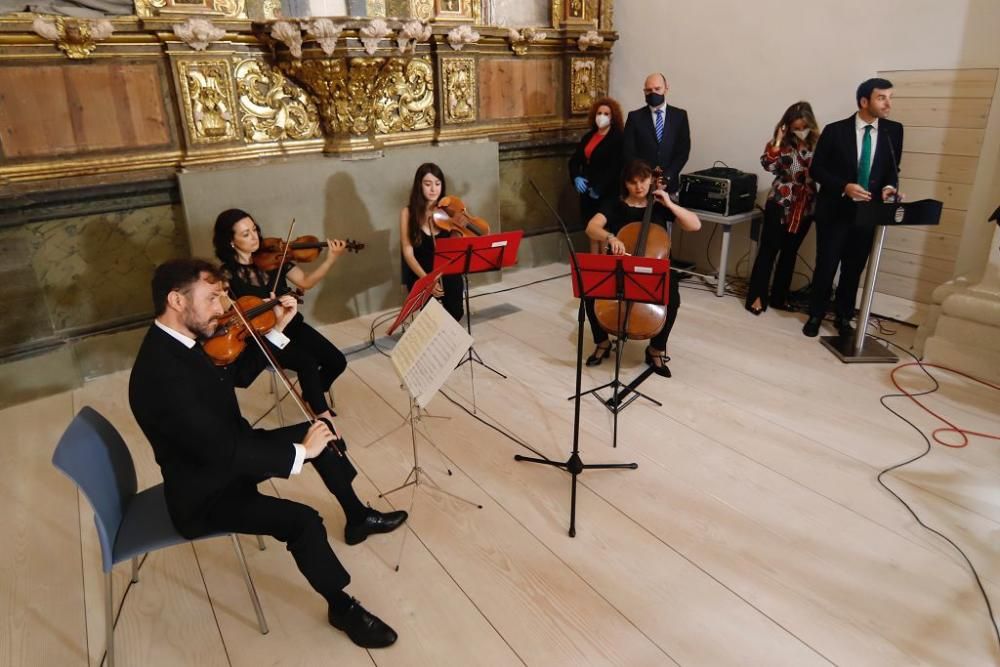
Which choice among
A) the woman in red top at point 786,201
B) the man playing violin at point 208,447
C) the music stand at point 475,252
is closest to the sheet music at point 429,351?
the man playing violin at point 208,447

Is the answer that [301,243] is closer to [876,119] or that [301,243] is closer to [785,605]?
[785,605]

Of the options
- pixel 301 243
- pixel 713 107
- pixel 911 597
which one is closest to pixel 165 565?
pixel 301 243

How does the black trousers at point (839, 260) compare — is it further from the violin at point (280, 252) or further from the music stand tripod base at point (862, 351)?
the violin at point (280, 252)

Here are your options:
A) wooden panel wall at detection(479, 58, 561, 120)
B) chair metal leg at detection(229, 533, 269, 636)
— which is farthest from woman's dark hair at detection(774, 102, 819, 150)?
chair metal leg at detection(229, 533, 269, 636)

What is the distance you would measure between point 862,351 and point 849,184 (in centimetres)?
101

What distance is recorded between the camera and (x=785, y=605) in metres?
2.20

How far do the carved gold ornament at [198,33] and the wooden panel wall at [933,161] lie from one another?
13.8 ft

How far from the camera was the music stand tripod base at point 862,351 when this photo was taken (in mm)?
3902

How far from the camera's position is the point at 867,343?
4.12 metres

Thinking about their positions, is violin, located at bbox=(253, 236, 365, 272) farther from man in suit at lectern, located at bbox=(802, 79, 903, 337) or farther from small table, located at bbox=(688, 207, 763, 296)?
man in suit at lectern, located at bbox=(802, 79, 903, 337)

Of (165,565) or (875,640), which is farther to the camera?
(165,565)

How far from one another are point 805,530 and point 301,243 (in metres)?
2.72

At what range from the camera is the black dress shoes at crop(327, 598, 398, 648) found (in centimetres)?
208

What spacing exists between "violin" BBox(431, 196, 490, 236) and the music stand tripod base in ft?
7.54
